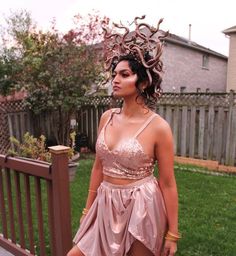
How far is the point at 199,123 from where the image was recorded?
6242mm

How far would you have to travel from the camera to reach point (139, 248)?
5.16ft

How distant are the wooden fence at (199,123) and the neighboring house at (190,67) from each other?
28.3 feet

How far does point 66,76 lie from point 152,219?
5324 mm

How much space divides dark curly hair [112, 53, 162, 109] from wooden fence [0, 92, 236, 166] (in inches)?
177

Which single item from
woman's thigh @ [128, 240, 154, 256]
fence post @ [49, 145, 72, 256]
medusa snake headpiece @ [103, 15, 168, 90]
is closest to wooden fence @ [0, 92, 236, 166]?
fence post @ [49, 145, 72, 256]

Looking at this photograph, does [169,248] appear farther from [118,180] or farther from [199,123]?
[199,123]

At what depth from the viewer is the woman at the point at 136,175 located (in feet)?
5.04

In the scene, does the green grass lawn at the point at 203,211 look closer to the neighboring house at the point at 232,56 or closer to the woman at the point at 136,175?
the woman at the point at 136,175

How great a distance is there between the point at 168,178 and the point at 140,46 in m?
0.68

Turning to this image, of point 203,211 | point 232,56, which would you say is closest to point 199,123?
point 203,211

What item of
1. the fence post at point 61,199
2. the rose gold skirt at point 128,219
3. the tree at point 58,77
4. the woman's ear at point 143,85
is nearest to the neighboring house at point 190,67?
the tree at point 58,77

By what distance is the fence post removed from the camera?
6.50 ft

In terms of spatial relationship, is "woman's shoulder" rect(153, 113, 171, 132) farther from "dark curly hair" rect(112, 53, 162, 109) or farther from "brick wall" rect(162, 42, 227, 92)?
"brick wall" rect(162, 42, 227, 92)

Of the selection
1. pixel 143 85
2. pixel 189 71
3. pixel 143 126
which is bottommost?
pixel 143 126
